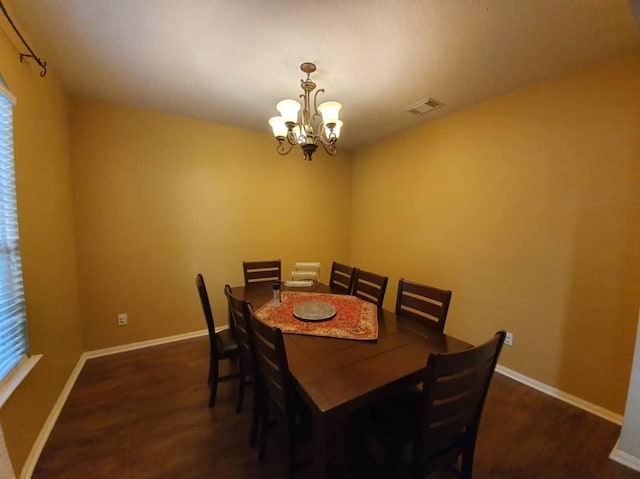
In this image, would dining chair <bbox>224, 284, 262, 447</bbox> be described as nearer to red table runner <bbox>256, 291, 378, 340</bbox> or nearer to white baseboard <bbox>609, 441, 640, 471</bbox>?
red table runner <bbox>256, 291, 378, 340</bbox>

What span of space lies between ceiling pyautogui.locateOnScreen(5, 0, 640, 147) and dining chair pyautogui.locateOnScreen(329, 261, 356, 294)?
1569 mm

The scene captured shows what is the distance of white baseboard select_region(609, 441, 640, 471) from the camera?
147 cm

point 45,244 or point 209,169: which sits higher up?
point 209,169

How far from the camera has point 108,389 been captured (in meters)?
2.09

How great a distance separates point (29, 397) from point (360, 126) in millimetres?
3401

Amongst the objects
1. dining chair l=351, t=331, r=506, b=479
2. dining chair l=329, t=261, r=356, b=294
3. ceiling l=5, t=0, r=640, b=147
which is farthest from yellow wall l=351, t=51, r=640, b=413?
dining chair l=351, t=331, r=506, b=479

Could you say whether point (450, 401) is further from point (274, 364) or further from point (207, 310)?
point (207, 310)

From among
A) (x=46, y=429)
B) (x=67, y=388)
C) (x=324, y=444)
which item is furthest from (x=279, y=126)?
(x=67, y=388)

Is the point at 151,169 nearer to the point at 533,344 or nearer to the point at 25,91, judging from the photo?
the point at 25,91

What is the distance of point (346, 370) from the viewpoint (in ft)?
3.83

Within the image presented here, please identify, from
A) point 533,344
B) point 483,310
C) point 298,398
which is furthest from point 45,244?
point 533,344

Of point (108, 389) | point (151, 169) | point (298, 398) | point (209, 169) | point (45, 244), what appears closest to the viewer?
point (298, 398)

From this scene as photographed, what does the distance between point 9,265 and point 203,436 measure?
1.42m

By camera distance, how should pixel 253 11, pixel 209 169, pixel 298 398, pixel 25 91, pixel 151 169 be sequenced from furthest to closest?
pixel 209 169, pixel 151 169, pixel 25 91, pixel 253 11, pixel 298 398
